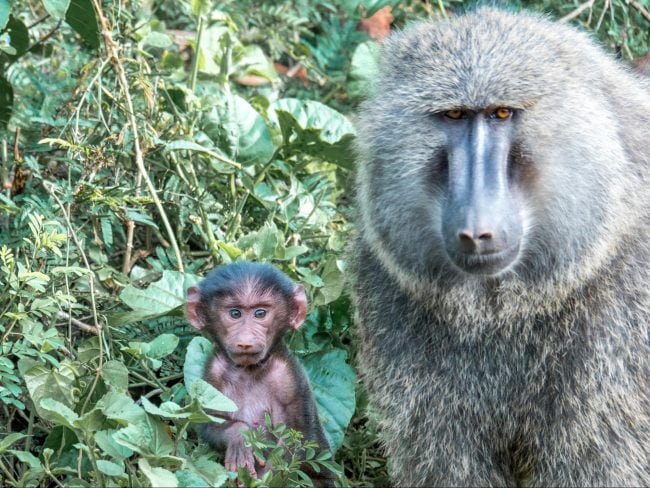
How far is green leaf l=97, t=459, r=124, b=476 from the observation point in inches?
127

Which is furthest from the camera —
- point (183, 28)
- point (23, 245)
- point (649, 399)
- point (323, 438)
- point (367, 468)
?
point (183, 28)

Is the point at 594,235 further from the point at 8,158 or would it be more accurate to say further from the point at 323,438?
the point at 8,158

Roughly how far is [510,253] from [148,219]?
1974 mm

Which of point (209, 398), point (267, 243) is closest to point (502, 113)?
point (209, 398)

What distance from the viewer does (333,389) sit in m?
4.29

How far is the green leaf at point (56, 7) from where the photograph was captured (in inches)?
161

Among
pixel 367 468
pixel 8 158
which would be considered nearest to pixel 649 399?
pixel 367 468

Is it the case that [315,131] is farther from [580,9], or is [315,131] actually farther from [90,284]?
[580,9]

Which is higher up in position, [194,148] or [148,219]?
[194,148]

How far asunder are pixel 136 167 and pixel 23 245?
0.86 m

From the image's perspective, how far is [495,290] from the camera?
130 inches

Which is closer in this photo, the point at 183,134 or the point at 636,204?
the point at 636,204

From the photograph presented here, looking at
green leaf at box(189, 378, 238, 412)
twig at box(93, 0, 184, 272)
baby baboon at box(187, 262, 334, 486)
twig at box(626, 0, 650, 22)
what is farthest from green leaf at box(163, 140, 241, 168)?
twig at box(626, 0, 650, 22)

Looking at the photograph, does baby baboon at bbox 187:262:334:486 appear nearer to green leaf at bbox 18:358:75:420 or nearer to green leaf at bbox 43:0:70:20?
green leaf at bbox 18:358:75:420
